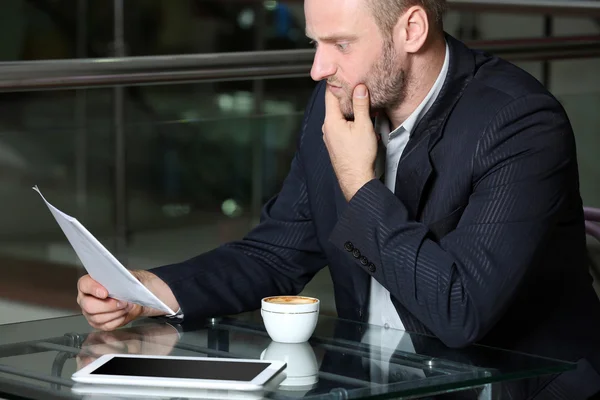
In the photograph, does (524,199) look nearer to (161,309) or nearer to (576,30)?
(161,309)

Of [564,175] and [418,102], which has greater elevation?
[418,102]

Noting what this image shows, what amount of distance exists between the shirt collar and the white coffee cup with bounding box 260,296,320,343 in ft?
1.38

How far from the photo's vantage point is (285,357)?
143 centimetres

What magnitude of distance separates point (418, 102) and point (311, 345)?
0.52 m

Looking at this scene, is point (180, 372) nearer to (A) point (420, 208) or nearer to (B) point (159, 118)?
(A) point (420, 208)

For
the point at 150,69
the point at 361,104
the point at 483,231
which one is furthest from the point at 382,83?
the point at 150,69

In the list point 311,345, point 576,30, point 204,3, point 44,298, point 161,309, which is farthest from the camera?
point 204,3

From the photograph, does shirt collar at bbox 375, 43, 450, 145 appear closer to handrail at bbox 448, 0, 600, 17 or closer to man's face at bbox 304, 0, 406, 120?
man's face at bbox 304, 0, 406, 120

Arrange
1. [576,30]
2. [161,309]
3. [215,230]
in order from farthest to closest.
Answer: [576,30], [215,230], [161,309]

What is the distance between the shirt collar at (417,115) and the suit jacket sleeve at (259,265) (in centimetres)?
18

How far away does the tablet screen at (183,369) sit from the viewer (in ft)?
4.18

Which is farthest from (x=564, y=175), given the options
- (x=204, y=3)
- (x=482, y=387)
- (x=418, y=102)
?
(x=204, y=3)

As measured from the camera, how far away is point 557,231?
5.88 ft

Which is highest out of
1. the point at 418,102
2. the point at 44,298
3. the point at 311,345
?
the point at 418,102
